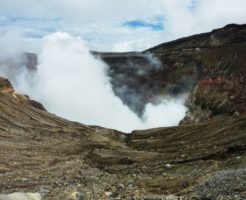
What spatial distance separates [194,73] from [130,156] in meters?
80.3

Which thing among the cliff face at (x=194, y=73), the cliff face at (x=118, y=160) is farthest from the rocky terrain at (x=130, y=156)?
the cliff face at (x=194, y=73)

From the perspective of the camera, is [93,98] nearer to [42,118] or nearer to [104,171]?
[42,118]

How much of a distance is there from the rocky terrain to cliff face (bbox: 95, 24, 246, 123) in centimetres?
46

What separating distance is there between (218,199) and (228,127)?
3041 centimetres

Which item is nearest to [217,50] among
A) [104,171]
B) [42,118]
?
[42,118]

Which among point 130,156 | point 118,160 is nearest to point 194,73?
point 130,156

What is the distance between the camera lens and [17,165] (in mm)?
47500

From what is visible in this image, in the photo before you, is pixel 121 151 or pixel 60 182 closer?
pixel 60 182

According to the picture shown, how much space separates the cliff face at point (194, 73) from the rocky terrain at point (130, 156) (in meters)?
0.46

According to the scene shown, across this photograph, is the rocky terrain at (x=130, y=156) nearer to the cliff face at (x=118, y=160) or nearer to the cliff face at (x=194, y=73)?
the cliff face at (x=118, y=160)

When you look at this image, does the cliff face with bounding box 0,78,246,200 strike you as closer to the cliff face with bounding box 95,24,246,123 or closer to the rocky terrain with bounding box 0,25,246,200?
the rocky terrain with bounding box 0,25,246,200

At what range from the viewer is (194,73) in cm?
12938

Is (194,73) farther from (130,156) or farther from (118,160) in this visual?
(118,160)

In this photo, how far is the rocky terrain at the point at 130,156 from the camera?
107 feet
